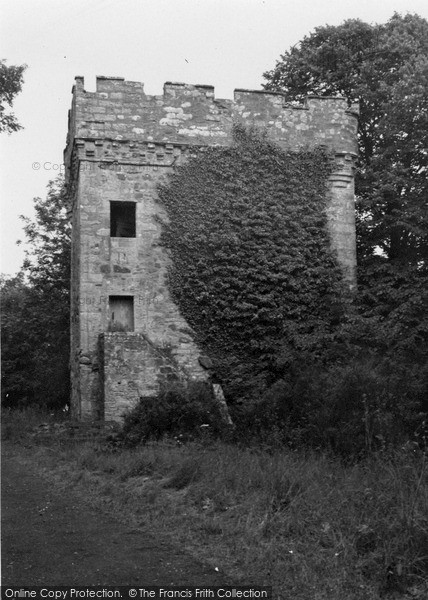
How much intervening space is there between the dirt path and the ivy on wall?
8.64 meters

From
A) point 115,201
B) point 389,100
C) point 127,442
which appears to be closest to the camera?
point 127,442

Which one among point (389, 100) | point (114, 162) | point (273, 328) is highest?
point (389, 100)

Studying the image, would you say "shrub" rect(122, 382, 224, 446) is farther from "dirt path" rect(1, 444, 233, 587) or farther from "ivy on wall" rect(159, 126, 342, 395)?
"ivy on wall" rect(159, 126, 342, 395)

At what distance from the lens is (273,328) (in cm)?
1741

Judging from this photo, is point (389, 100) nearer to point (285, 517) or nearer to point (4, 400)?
point (285, 517)

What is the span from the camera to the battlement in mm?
17578

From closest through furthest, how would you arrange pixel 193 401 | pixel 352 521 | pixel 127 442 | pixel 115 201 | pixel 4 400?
pixel 352 521 < pixel 127 442 < pixel 193 401 < pixel 115 201 < pixel 4 400

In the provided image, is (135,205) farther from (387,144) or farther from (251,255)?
(387,144)

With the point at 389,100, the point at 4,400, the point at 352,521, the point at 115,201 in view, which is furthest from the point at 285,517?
the point at 4,400

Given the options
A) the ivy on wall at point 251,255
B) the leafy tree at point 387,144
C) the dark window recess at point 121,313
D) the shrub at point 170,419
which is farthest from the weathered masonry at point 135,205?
the shrub at point 170,419

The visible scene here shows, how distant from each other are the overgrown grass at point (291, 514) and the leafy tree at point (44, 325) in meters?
16.5

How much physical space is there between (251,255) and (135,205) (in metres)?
3.09

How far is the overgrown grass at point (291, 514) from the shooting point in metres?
5.61

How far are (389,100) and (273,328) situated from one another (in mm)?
7714
